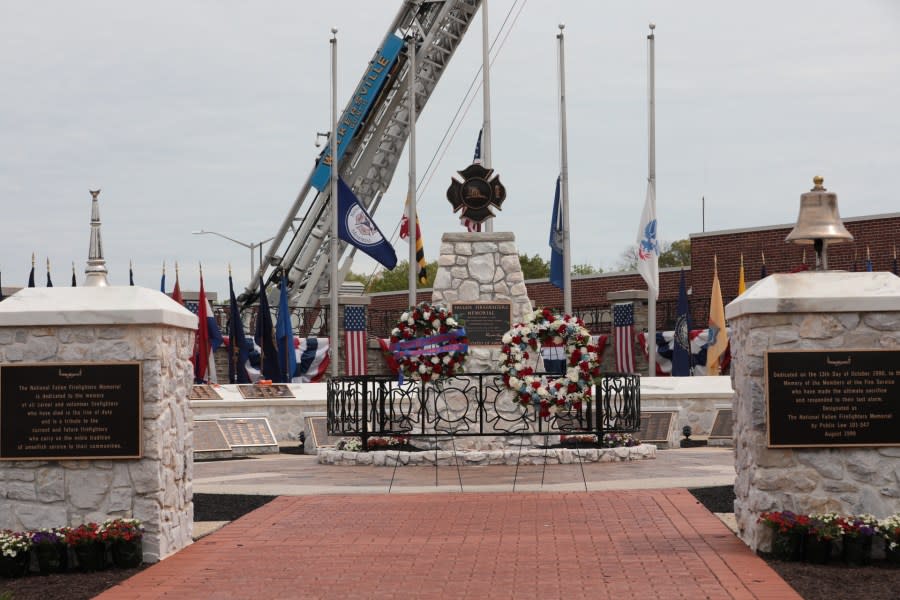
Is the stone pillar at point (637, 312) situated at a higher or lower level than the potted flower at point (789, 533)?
higher

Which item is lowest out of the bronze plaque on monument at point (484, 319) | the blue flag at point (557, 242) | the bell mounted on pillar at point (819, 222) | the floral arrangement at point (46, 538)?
the floral arrangement at point (46, 538)

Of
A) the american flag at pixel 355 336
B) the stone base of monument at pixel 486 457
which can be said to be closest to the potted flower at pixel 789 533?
the stone base of monument at pixel 486 457

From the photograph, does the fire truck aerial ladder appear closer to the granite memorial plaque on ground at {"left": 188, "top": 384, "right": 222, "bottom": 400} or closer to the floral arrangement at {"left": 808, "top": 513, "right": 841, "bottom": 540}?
the granite memorial plaque on ground at {"left": 188, "top": 384, "right": 222, "bottom": 400}

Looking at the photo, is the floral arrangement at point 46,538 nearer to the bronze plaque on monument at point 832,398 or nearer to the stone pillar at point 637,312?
the bronze plaque on monument at point 832,398

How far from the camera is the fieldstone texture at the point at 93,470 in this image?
33.0 feet

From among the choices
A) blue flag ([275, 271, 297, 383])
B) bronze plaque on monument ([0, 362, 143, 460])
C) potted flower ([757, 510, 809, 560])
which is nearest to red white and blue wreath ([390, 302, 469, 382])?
bronze plaque on monument ([0, 362, 143, 460])

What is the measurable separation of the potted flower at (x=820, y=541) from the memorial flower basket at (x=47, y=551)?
18.1 ft

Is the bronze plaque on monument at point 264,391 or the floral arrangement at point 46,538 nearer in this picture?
the floral arrangement at point 46,538

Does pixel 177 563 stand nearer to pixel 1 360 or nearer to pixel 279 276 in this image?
pixel 1 360

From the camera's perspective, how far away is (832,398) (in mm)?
9930

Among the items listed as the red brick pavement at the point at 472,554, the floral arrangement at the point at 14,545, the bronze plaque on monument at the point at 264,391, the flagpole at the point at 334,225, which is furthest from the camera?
the flagpole at the point at 334,225

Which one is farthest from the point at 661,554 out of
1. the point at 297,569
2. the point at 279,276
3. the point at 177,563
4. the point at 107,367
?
the point at 279,276

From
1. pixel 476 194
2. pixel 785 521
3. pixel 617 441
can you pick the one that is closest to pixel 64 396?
pixel 785 521

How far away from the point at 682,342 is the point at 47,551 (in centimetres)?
2621
